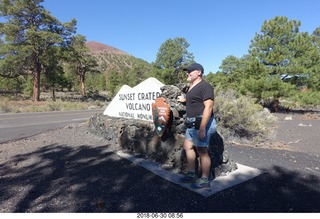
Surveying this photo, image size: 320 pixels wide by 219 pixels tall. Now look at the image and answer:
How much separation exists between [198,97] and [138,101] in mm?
2881

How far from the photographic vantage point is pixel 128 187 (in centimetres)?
356

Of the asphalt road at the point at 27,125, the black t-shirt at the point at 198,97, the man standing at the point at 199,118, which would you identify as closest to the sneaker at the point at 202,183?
the man standing at the point at 199,118

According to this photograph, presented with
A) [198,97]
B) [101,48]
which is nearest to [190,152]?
[198,97]

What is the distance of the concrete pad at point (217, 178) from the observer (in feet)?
11.0

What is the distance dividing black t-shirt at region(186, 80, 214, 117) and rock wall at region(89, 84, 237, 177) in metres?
0.91

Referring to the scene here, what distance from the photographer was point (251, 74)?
61.1 feet

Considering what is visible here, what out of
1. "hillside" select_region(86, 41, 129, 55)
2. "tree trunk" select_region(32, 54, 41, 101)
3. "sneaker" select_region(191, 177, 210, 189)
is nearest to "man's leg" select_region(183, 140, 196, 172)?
"sneaker" select_region(191, 177, 210, 189)

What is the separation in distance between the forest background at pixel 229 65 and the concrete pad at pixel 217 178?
3.28 m

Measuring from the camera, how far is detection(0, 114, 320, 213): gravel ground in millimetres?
2941

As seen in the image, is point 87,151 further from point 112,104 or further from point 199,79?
point 199,79

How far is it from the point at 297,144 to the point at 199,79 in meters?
6.16

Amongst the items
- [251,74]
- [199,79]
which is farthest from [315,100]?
[199,79]
